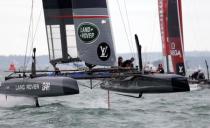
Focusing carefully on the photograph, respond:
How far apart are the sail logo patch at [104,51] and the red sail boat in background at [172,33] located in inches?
407

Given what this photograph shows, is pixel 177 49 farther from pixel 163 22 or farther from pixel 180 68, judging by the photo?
pixel 163 22

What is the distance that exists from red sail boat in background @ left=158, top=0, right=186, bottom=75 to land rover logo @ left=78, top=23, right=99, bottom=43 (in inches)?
405

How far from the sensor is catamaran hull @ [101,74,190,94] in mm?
14727

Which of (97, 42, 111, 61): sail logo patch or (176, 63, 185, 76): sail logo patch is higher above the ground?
(97, 42, 111, 61): sail logo patch

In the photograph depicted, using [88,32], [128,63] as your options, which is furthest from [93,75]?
[88,32]

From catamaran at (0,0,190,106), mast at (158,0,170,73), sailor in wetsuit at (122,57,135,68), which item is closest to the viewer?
catamaran at (0,0,190,106)

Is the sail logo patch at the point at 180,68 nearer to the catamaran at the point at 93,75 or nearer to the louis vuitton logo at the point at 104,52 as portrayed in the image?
the catamaran at the point at 93,75

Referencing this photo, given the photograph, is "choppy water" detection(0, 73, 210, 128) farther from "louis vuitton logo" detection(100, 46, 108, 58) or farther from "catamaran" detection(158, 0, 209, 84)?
"catamaran" detection(158, 0, 209, 84)

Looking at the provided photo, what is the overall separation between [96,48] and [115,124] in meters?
3.76

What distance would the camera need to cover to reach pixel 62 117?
45.5 feet

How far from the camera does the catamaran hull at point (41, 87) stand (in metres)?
14.4

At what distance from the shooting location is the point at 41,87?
14.8m

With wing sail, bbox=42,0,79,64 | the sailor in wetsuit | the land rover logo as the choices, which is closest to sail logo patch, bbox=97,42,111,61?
the land rover logo

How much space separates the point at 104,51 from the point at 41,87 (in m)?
2.18
